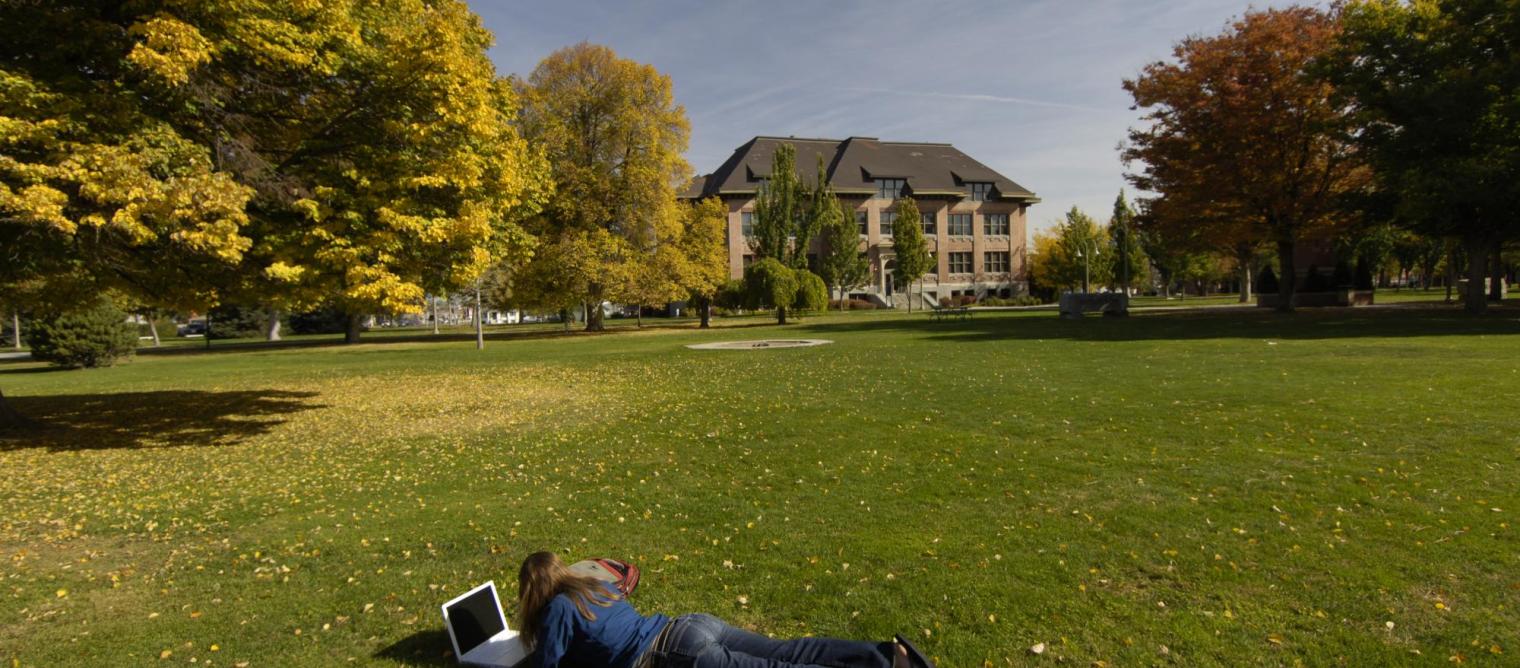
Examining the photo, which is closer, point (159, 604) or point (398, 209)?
point (159, 604)

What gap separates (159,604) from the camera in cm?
529

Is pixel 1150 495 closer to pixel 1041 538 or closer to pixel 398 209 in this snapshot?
pixel 1041 538

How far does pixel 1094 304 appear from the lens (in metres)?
37.3

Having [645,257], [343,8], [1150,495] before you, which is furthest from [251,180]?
[645,257]

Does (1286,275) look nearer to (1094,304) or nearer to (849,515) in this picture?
(1094,304)

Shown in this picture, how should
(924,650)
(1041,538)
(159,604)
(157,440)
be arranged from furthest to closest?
1. (157,440)
2. (1041,538)
3. (159,604)
4. (924,650)

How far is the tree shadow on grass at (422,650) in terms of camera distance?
174 inches

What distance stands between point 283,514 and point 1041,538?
23.4 feet

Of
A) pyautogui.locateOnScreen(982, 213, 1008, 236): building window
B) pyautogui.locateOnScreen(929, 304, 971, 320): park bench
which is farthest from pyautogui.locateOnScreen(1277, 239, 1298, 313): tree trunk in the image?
pyautogui.locateOnScreen(982, 213, 1008, 236): building window

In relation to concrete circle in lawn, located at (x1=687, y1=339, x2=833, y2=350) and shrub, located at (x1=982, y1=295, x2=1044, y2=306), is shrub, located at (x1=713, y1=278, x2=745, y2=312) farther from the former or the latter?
shrub, located at (x1=982, y1=295, x2=1044, y2=306)

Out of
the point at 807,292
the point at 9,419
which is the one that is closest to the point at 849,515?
the point at 9,419

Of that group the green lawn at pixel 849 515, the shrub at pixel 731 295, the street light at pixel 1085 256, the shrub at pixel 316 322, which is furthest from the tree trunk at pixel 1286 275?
the shrub at pixel 316 322

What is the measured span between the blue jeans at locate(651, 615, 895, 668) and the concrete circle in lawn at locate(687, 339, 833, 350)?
22.8m

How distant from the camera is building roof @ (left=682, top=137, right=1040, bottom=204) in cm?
7356
